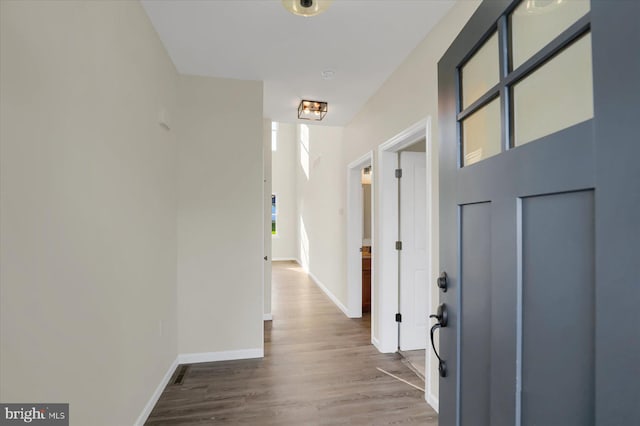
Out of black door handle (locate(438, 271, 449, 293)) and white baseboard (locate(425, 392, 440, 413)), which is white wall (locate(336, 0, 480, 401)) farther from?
black door handle (locate(438, 271, 449, 293))

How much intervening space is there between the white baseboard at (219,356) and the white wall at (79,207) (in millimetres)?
706

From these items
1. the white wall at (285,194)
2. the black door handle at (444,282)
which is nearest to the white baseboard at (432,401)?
the black door handle at (444,282)

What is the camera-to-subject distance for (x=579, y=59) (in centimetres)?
63

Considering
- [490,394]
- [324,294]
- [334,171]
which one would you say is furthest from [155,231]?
[324,294]

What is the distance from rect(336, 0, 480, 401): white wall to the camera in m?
1.98

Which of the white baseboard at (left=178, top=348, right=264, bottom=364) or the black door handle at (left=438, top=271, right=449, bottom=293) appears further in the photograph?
the white baseboard at (left=178, top=348, right=264, bottom=364)

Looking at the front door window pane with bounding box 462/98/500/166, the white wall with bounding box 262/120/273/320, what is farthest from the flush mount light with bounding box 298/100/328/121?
the front door window pane with bounding box 462/98/500/166

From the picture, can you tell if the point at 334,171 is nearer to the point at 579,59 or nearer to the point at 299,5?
the point at 299,5

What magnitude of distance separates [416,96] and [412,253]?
158cm

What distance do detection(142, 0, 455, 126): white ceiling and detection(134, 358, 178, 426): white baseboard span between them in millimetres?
2639

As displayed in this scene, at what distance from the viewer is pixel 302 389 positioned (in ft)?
7.91

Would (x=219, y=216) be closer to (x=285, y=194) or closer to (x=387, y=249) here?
(x=387, y=249)

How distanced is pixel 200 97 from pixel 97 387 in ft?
8.02

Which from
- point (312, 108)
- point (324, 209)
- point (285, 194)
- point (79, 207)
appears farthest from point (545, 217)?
point (285, 194)
